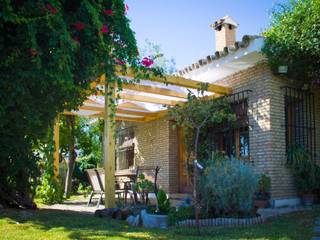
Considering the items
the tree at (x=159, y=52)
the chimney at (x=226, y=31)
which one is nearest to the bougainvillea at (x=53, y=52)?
the chimney at (x=226, y=31)

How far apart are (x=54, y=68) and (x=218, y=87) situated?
6.59 metres

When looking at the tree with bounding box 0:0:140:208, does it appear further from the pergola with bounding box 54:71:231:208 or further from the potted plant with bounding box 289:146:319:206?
the potted plant with bounding box 289:146:319:206

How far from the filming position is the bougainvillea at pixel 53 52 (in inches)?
121

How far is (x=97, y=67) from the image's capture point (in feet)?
12.3

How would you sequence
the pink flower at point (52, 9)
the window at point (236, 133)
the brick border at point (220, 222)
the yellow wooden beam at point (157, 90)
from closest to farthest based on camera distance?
the pink flower at point (52, 9) → the brick border at point (220, 222) → the yellow wooden beam at point (157, 90) → the window at point (236, 133)

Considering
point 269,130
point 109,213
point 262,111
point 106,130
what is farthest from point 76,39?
point 262,111

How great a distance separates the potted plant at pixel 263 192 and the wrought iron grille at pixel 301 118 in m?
1.50

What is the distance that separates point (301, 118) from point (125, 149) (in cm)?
745

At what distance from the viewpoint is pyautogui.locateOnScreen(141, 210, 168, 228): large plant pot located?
6090mm

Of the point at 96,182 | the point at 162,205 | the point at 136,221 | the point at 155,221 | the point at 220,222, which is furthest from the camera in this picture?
the point at 96,182

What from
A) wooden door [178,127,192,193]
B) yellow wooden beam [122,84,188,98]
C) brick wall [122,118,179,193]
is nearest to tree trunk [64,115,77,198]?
brick wall [122,118,179,193]

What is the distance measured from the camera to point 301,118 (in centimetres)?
909

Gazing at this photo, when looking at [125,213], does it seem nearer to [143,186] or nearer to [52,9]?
[143,186]

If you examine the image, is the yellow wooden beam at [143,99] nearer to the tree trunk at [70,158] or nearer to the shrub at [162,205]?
the shrub at [162,205]
